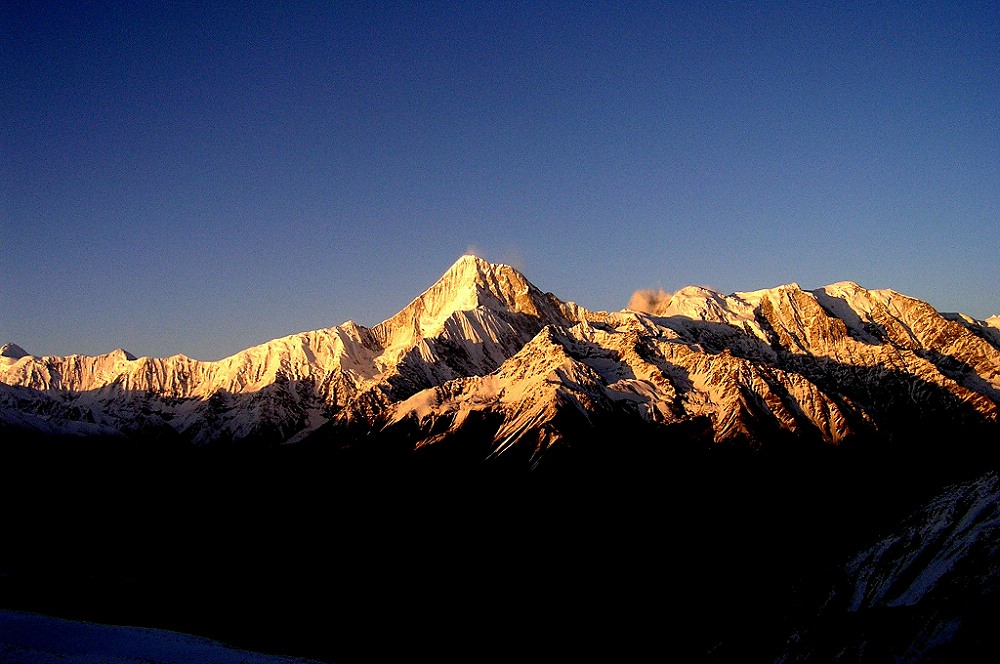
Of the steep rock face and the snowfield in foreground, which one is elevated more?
the snowfield in foreground

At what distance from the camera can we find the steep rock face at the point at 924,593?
4512cm

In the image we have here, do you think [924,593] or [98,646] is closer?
[924,593]

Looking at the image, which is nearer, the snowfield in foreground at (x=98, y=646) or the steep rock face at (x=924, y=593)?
the steep rock face at (x=924, y=593)

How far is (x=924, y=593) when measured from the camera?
58.7 metres

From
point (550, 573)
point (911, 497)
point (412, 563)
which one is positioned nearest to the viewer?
point (550, 573)

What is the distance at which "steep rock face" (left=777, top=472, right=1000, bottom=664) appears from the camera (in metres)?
45.1

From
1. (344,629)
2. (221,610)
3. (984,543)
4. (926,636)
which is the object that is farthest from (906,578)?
(221,610)

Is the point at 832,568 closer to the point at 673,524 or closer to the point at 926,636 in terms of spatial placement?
the point at 926,636

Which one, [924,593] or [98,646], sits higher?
[98,646]

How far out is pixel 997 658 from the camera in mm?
41000

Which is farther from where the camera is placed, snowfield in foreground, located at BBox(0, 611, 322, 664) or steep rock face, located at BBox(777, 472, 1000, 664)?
snowfield in foreground, located at BBox(0, 611, 322, 664)

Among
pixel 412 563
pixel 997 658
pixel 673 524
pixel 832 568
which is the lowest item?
pixel 997 658

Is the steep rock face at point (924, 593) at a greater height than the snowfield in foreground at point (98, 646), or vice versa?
the snowfield in foreground at point (98, 646)

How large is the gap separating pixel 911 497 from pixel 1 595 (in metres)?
167
